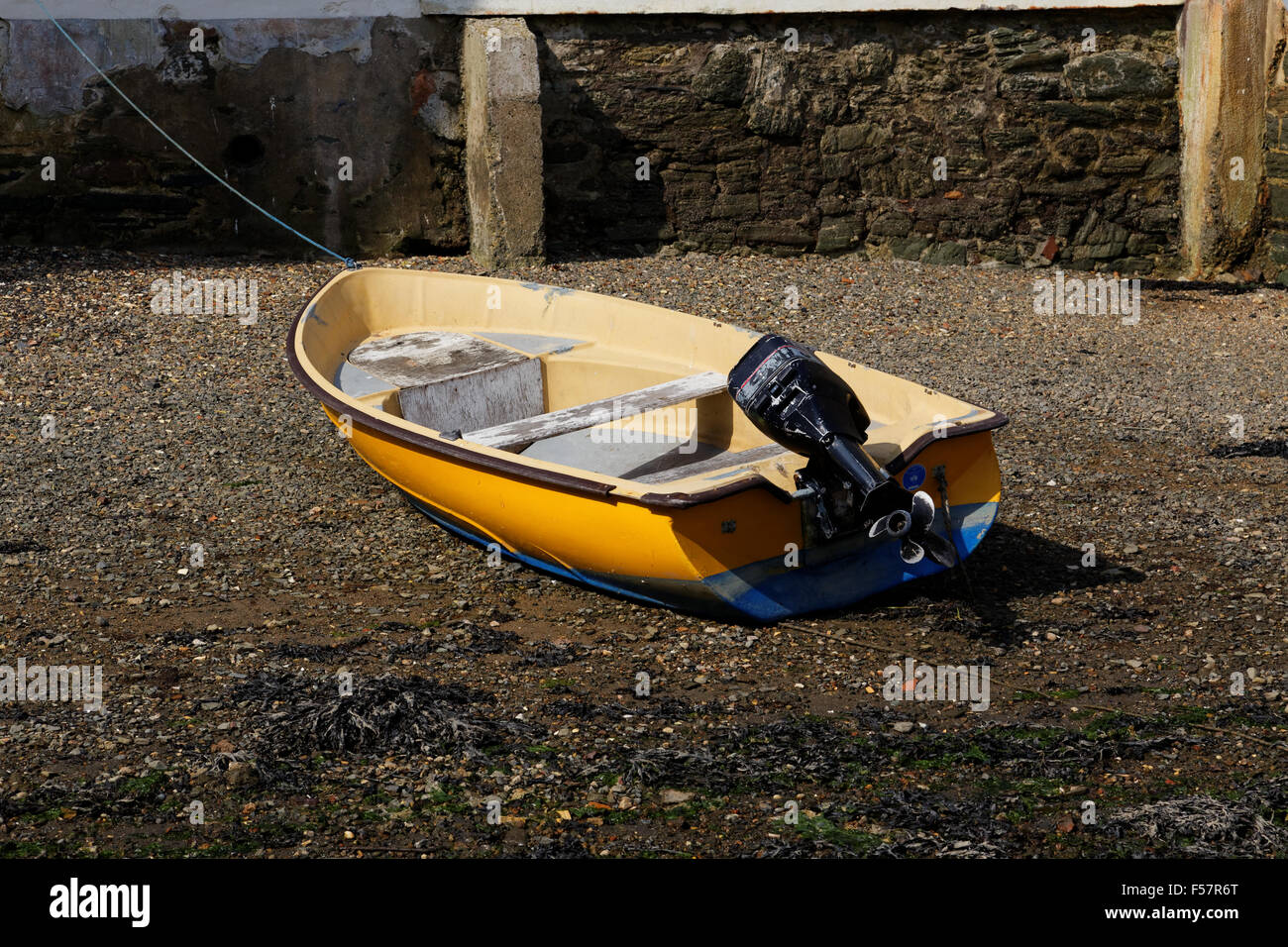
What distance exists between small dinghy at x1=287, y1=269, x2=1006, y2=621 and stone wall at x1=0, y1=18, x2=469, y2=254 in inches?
116

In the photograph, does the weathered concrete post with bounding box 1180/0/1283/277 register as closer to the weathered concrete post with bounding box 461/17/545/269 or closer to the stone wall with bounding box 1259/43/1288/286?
the stone wall with bounding box 1259/43/1288/286

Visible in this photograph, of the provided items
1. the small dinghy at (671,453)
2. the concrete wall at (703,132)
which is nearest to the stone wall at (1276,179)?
the concrete wall at (703,132)

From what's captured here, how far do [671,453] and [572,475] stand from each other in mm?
1383

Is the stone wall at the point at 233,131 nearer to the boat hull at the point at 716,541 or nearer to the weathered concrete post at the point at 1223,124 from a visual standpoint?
the boat hull at the point at 716,541

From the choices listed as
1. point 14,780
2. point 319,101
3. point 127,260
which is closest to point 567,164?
point 319,101

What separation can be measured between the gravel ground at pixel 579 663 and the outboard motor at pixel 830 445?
43cm

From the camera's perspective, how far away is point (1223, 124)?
955 cm

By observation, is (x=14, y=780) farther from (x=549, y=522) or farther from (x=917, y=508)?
(x=917, y=508)

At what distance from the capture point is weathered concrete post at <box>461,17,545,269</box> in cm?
894

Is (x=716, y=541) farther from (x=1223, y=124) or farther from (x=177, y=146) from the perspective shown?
(x=1223, y=124)

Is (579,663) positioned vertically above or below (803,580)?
below

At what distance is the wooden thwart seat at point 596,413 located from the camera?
18.1 feet

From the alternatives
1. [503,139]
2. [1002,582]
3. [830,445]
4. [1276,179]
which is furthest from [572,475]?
[1276,179]

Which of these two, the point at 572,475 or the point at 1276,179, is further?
the point at 1276,179
